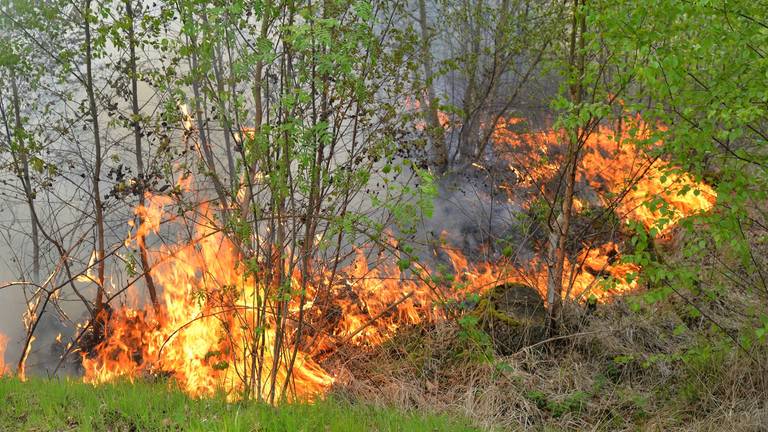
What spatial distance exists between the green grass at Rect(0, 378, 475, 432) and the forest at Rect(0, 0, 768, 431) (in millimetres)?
26

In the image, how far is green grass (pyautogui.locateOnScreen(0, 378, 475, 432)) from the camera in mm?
4145

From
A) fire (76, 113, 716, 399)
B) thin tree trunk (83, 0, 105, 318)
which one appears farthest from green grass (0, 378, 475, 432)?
thin tree trunk (83, 0, 105, 318)

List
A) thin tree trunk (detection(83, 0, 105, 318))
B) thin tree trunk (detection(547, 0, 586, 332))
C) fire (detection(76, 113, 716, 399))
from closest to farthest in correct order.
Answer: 1. thin tree trunk (detection(547, 0, 586, 332))
2. fire (detection(76, 113, 716, 399))
3. thin tree trunk (detection(83, 0, 105, 318))

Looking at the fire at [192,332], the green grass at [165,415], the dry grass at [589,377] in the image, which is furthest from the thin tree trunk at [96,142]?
the green grass at [165,415]

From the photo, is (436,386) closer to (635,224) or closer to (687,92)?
(635,224)

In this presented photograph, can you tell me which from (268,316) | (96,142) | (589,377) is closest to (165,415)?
(268,316)

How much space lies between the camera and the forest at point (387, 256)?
479cm

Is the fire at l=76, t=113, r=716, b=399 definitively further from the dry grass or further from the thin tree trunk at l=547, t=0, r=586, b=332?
the dry grass

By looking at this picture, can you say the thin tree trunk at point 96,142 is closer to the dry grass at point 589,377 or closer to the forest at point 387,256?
the forest at point 387,256

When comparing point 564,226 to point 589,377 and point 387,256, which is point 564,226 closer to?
point 589,377

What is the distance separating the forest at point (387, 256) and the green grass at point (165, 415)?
0.03 metres

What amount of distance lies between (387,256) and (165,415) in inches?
139

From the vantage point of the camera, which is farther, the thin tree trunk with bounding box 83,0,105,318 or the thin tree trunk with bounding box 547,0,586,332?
the thin tree trunk with bounding box 83,0,105,318

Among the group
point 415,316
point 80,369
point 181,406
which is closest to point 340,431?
point 181,406
